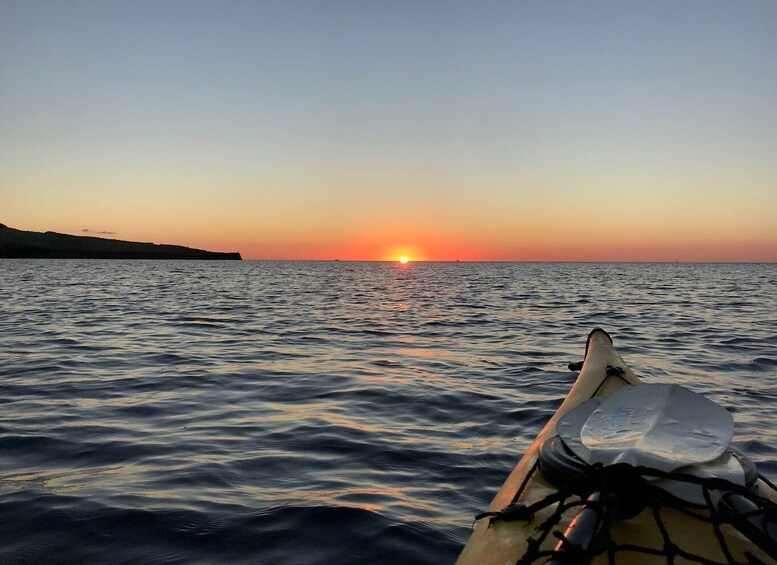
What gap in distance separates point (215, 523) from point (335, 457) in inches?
61.6

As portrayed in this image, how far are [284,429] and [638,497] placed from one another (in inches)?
173

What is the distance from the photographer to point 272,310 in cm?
2167

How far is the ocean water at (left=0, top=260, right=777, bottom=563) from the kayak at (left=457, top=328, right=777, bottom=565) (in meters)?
1.11

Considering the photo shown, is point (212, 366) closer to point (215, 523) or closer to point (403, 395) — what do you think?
point (403, 395)

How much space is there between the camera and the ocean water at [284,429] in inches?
155

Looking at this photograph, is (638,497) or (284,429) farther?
(284,429)

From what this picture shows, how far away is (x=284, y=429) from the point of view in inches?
249

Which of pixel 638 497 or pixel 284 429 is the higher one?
pixel 638 497

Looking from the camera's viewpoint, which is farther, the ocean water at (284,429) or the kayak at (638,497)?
the ocean water at (284,429)

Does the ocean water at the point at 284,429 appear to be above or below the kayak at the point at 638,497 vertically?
below

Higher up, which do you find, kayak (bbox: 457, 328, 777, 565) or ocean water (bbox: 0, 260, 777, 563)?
kayak (bbox: 457, 328, 777, 565)

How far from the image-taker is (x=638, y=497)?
255 centimetres

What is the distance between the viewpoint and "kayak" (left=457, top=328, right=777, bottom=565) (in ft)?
7.38

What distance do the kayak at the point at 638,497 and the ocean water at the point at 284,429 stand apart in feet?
3.64
